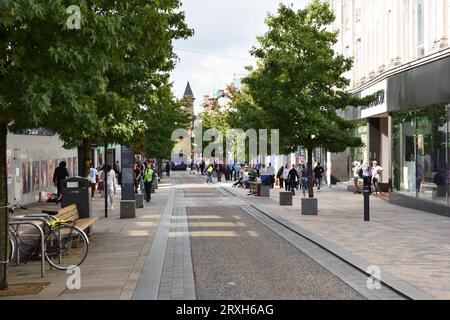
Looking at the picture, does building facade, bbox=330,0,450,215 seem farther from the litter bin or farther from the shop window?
the litter bin

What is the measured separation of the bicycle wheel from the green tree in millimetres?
11604

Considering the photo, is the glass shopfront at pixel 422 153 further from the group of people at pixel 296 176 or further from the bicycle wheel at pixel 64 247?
the bicycle wheel at pixel 64 247

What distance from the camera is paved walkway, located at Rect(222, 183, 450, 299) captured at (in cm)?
965

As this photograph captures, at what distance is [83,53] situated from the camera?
26.7 feet

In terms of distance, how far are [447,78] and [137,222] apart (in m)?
10.3

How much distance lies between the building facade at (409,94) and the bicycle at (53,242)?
1320cm

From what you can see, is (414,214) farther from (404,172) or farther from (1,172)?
(1,172)

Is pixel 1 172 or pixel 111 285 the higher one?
pixel 1 172

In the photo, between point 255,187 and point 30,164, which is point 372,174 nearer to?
point 255,187

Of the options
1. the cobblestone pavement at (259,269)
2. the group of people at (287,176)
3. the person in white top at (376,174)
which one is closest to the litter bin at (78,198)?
the cobblestone pavement at (259,269)

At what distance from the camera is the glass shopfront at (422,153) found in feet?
70.8

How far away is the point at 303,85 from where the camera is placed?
2295cm

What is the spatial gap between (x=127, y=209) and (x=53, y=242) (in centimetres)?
978
